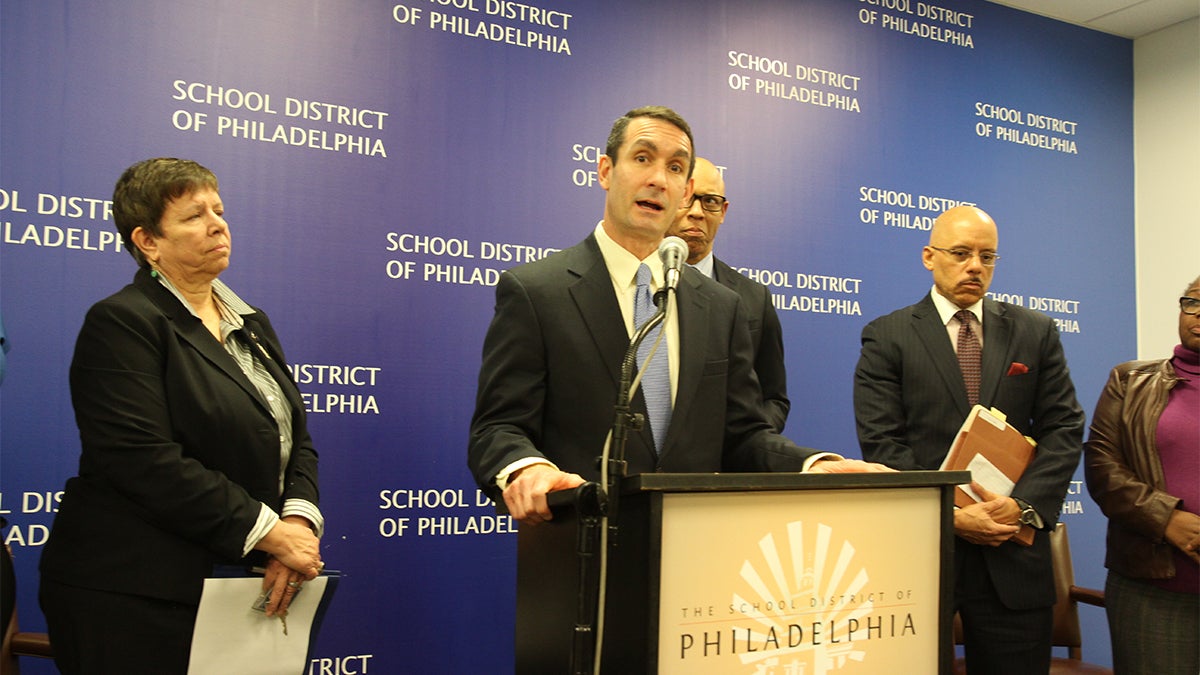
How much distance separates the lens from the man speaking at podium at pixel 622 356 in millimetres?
1971

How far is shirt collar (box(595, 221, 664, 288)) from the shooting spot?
2109 millimetres

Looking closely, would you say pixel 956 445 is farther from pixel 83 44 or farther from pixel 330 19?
pixel 83 44

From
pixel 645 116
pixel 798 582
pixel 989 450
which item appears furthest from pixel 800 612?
pixel 989 450

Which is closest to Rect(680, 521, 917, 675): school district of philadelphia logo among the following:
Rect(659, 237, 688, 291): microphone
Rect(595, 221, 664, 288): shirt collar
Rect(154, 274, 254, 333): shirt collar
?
Rect(659, 237, 688, 291): microphone

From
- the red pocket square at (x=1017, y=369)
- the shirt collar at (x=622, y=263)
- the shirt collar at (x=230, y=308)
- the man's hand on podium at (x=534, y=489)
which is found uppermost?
the shirt collar at (x=622, y=263)

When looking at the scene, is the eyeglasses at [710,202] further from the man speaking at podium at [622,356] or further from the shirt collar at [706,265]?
the man speaking at podium at [622,356]

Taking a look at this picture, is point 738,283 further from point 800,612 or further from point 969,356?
point 800,612

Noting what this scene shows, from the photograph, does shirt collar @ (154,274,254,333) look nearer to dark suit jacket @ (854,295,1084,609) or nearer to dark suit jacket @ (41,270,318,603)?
dark suit jacket @ (41,270,318,603)

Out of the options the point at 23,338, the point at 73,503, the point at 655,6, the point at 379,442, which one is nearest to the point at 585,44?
the point at 655,6

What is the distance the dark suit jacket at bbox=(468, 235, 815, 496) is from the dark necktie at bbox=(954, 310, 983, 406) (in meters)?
1.32

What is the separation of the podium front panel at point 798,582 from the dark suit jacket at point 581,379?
309mm

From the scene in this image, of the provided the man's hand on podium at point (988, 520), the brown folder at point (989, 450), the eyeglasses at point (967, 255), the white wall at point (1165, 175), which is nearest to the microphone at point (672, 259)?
the brown folder at point (989, 450)

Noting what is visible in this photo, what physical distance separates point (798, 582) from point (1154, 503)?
7.47 feet

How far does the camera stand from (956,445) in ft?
9.47
